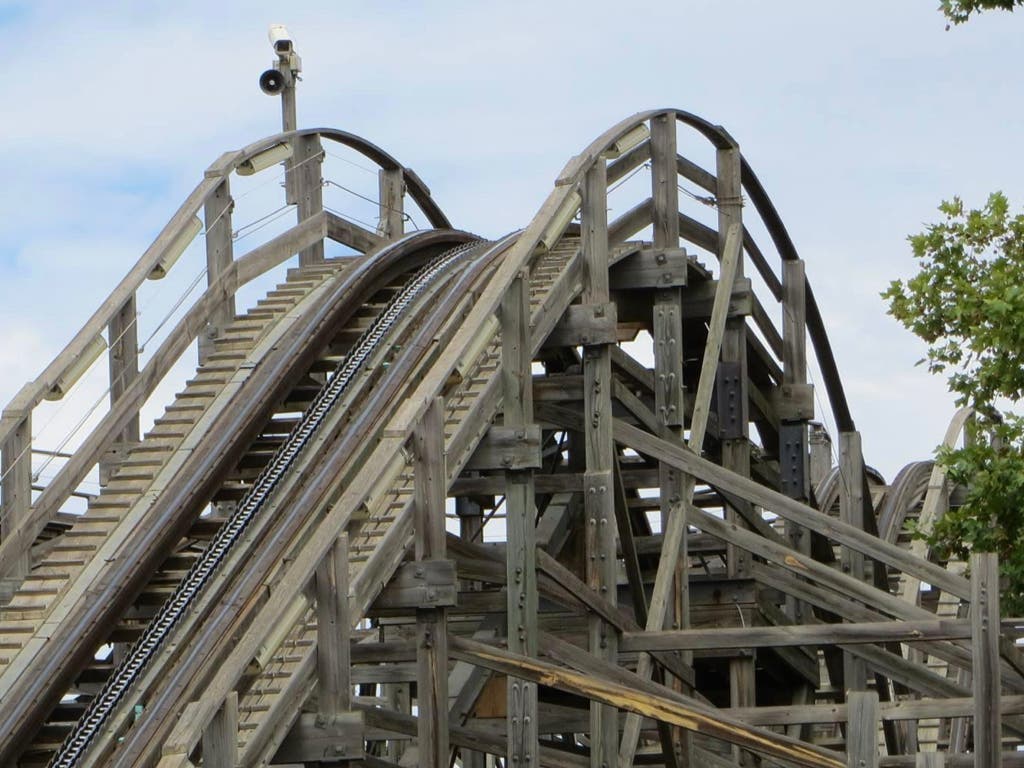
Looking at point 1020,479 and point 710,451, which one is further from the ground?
point 710,451

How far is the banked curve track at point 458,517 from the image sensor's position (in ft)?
37.3

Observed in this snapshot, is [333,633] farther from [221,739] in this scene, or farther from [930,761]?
[930,761]

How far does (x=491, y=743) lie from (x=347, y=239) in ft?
18.3

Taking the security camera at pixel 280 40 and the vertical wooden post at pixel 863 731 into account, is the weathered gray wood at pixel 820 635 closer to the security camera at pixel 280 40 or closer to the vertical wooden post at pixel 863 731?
the vertical wooden post at pixel 863 731

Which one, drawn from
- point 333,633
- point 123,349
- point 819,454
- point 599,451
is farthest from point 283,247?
point 819,454

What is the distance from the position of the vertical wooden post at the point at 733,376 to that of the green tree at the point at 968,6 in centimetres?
355

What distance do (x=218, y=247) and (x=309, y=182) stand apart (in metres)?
1.70

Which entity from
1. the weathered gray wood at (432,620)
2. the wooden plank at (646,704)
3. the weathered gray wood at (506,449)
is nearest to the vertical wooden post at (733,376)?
the weathered gray wood at (506,449)

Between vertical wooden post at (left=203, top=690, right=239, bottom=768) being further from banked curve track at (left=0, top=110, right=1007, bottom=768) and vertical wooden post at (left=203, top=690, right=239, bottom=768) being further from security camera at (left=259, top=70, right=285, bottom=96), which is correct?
security camera at (left=259, top=70, right=285, bottom=96)

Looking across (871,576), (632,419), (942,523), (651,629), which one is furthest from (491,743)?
(871,576)

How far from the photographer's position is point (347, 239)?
17016mm

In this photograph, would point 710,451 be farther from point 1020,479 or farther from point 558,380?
point 1020,479

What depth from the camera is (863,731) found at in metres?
11.7

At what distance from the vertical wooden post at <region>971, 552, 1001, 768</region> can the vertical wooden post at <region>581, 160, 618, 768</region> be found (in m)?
2.34
